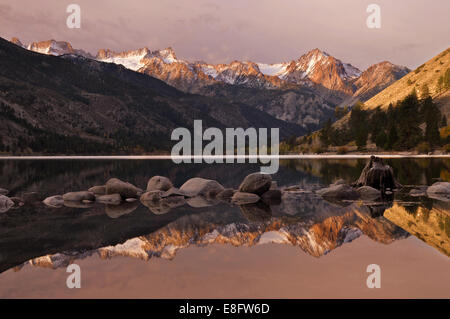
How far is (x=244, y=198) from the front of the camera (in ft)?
105

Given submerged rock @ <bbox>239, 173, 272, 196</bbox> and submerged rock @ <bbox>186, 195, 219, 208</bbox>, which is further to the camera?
submerged rock @ <bbox>239, 173, 272, 196</bbox>

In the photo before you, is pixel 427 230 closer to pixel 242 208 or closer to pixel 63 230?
pixel 242 208

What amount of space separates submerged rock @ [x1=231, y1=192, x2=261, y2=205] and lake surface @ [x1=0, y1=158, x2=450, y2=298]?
4.25 m

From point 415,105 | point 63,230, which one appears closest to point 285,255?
point 63,230

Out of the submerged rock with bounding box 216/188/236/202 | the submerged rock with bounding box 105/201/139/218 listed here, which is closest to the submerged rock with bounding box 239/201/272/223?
the submerged rock with bounding box 216/188/236/202

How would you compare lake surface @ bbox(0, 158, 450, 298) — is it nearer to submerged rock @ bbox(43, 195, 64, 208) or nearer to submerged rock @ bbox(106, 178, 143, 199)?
submerged rock @ bbox(43, 195, 64, 208)

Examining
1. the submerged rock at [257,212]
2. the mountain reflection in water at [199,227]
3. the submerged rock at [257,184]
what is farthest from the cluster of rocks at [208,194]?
the mountain reflection in water at [199,227]

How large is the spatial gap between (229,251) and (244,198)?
1554 centimetres

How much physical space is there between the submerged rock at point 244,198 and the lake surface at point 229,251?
4.25 meters

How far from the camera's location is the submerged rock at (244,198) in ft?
104

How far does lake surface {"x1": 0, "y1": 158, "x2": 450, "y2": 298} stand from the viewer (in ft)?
39.7
